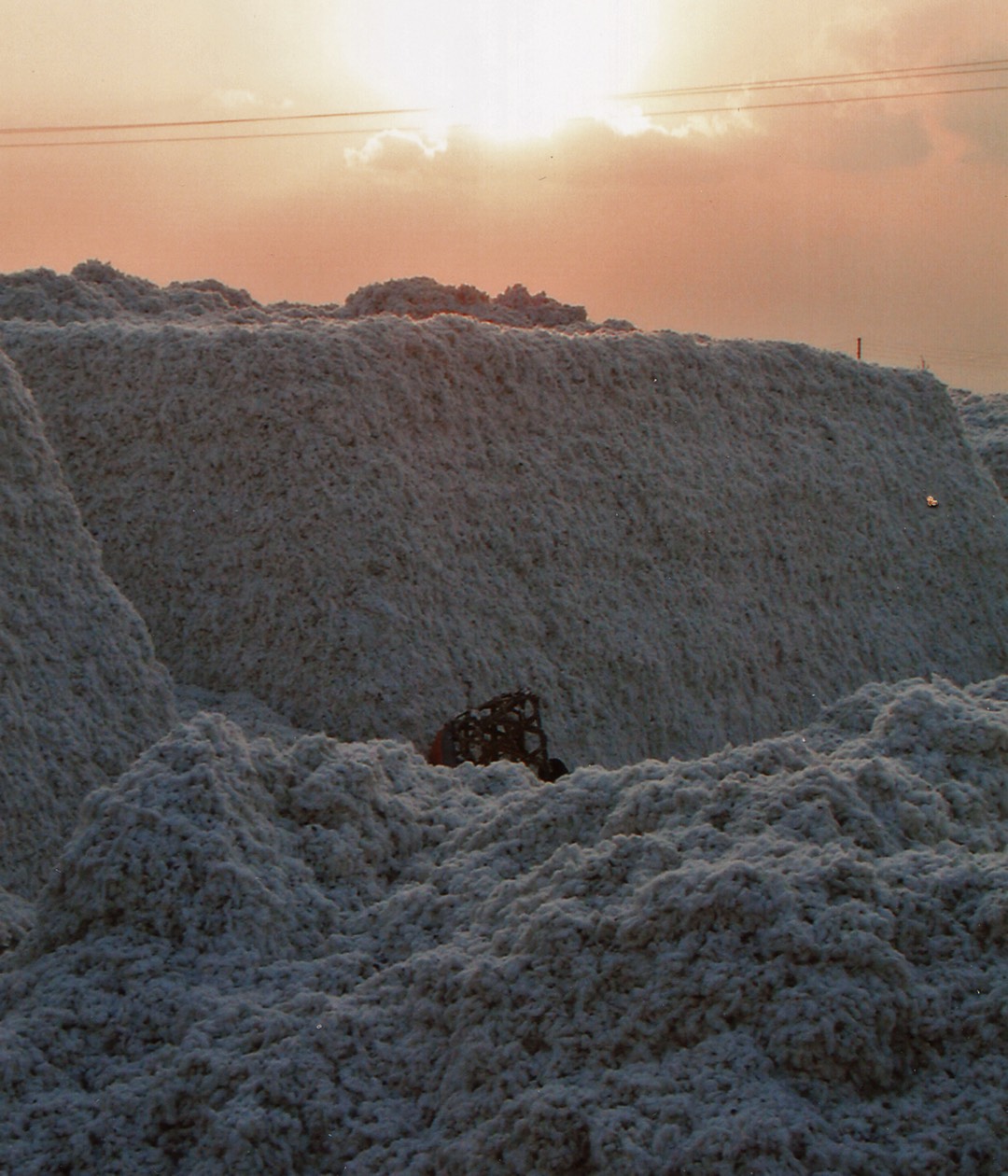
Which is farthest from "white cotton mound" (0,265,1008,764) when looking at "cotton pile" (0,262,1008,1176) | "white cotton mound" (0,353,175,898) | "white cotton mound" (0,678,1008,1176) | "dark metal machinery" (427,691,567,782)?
"white cotton mound" (0,678,1008,1176)

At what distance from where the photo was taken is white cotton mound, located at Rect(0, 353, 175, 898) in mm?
4625

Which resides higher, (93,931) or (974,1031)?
(93,931)

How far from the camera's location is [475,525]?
279 inches

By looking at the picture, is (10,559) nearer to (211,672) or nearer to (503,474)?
(211,672)

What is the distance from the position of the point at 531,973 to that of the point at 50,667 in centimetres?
312

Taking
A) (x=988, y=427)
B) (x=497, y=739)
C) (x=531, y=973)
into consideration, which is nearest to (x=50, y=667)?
(x=497, y=739)

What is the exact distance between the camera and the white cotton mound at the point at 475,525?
21.6ft

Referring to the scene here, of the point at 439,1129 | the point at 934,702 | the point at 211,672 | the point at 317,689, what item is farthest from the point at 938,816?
the point at 211,672

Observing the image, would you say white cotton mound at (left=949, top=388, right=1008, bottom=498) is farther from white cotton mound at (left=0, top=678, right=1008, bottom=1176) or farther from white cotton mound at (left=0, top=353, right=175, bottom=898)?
white cotton mound at (left=0, top=678, right=1008, bottom=1176)

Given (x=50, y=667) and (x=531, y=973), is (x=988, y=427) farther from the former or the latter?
(x=531, y=973)

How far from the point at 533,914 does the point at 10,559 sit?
3332 millimetres

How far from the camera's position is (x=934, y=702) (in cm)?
376

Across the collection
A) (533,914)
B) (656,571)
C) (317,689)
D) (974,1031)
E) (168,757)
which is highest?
(656,571)

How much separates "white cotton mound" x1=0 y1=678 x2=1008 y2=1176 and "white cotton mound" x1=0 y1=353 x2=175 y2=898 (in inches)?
54.7
